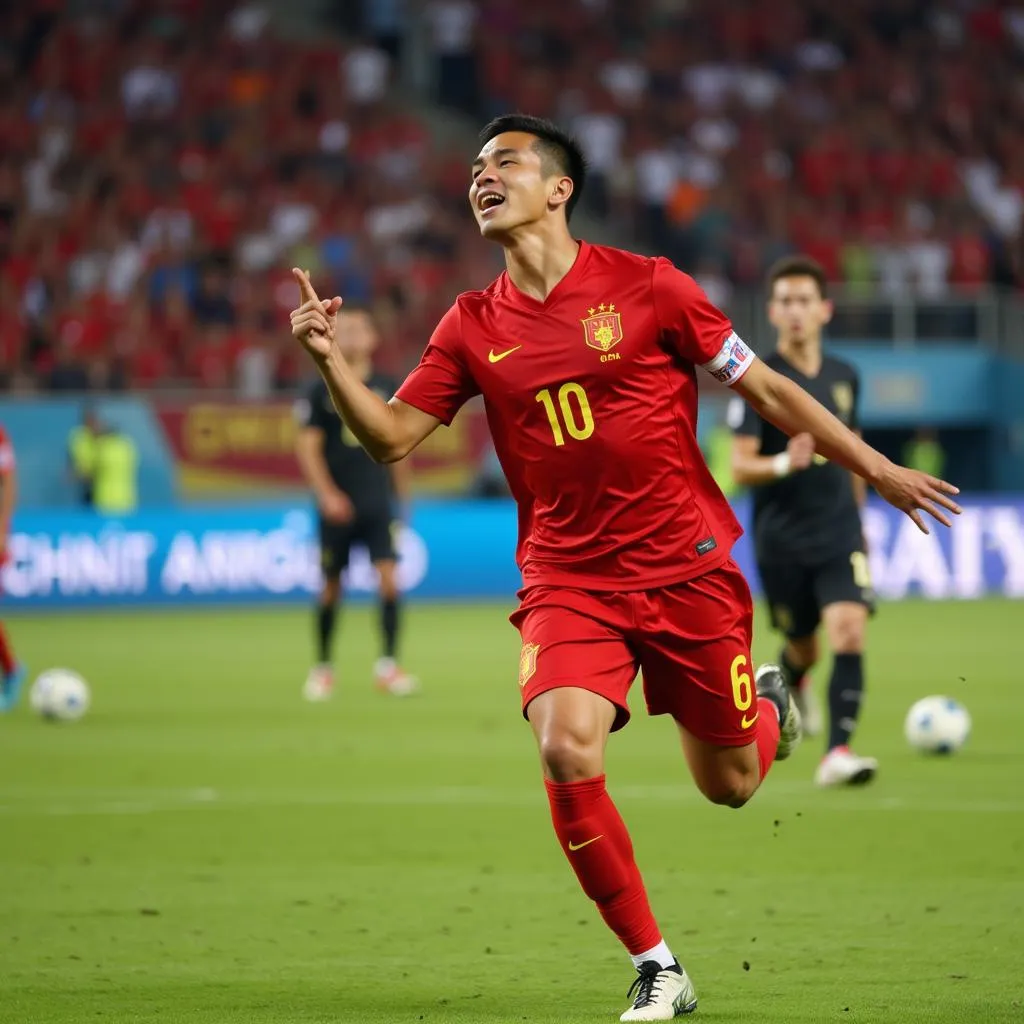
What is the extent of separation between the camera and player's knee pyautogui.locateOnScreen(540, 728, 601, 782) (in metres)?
5.23

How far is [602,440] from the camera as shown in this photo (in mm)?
5527

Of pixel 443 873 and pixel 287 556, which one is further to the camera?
pixel 287 556

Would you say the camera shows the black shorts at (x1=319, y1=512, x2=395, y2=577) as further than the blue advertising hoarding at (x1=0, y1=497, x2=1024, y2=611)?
No

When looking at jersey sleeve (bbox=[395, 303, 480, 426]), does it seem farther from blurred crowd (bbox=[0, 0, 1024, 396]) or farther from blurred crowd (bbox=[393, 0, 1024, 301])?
blurred crowd (bbox=[393, 0, 1024, 301])

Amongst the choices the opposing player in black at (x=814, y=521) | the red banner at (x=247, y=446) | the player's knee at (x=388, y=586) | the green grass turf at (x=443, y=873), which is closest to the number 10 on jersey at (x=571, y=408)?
the green grass turf at (x=443, y=873)

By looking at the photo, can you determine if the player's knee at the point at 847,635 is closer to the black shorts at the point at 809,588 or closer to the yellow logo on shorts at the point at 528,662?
the black shorts at the point at 809,588

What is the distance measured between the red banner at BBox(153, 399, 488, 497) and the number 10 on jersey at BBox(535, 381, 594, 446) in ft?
67.7

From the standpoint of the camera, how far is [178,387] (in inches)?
1038

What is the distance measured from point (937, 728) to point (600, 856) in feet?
19.3

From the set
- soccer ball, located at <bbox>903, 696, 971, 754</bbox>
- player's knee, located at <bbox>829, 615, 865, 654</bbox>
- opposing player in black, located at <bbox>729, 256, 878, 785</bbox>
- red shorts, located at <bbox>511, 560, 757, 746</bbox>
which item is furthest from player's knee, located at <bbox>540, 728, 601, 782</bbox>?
soccer ball, located at <bbox>903, 696, 971, 754</bbox>

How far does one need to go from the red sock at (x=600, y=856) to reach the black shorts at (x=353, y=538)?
359 inches

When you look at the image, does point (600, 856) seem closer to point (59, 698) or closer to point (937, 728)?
point (937, 728)

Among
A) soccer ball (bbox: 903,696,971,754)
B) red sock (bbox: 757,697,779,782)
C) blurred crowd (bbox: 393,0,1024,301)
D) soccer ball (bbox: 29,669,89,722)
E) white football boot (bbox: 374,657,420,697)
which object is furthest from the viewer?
blurred crowd (bbox: 393,0,1024,301)

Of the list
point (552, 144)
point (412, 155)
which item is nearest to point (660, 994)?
point (552, 144)
